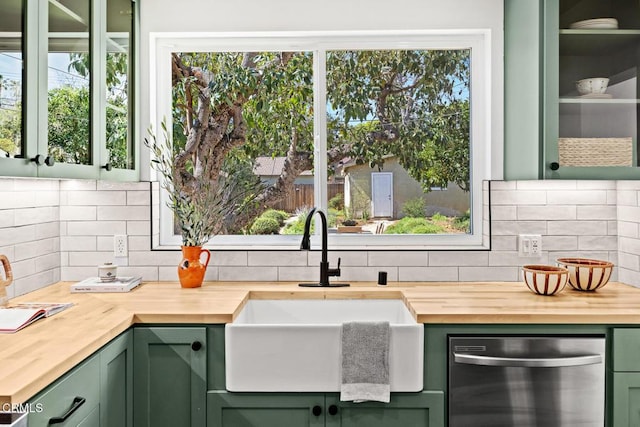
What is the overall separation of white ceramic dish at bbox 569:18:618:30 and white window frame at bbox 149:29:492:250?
52 cm

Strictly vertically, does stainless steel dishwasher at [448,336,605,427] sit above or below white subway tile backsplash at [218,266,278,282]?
below

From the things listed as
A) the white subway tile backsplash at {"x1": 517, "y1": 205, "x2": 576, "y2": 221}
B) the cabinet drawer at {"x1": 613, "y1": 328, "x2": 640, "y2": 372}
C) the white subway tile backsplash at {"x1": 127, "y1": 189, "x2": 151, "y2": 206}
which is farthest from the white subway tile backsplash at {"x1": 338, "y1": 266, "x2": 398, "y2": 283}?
the cabinet drawer at {"x1": 613, "y1": 328, "x2": 640, "y2": 372}

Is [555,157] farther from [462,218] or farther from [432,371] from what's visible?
[432,371]

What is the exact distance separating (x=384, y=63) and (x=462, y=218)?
0.86m

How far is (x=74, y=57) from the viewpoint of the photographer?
2.07m

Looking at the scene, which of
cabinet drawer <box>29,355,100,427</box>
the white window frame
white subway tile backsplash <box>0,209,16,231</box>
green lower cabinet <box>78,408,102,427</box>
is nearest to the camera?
cabinet drawer <box>29,355,100,427</box>

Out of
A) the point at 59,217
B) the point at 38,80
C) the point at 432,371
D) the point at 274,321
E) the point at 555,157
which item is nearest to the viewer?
the point at 38,80

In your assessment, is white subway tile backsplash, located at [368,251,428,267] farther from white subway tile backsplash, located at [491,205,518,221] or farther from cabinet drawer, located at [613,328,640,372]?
cabinet drawer, located at [613,328,640,372]

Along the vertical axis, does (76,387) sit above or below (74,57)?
below

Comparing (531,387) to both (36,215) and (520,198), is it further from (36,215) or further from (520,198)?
(36,215)

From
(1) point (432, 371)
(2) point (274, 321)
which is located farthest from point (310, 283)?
(1) point (432, 371)

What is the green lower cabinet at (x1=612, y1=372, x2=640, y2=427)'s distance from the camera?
2.01 m

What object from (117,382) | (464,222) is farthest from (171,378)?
(464,222)

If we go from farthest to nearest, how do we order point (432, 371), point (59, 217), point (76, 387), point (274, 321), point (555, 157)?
point (59, 217), point (274, 321), point (555, 157), point (432, 371), point (76, 387)
